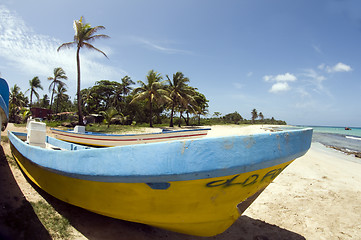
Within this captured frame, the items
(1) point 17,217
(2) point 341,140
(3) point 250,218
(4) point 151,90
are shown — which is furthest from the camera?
(2) point 341,140

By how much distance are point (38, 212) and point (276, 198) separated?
4.63 metres

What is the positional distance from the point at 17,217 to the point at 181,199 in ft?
8.11

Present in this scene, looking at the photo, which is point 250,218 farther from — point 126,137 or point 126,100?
point 126,100

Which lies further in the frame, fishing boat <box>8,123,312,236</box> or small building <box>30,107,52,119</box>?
small building <box>30,107,52,119</box>

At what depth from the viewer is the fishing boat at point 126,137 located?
7016 mm

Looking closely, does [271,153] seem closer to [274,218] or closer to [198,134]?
[274,218]

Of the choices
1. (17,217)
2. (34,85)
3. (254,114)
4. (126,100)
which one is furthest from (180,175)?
(254,114)

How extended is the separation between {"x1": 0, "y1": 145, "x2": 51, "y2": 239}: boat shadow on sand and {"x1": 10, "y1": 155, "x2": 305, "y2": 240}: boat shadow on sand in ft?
1.19

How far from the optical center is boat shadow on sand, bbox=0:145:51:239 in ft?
7.39

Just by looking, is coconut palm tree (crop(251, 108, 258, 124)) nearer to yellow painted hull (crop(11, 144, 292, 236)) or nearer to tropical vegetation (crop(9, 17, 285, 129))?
tropical vegetation (crop(9, 17, 285, 129))

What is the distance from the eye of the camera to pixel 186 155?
154 centimetres

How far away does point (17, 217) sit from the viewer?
252cm

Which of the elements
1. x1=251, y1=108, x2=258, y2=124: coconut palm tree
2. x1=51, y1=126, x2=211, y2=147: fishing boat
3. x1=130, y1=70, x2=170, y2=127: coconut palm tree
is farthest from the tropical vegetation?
x1=251, y1=108, x2=258, y2=124: coconut palm tree

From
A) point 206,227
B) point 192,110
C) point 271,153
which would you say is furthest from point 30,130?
point 192,110
